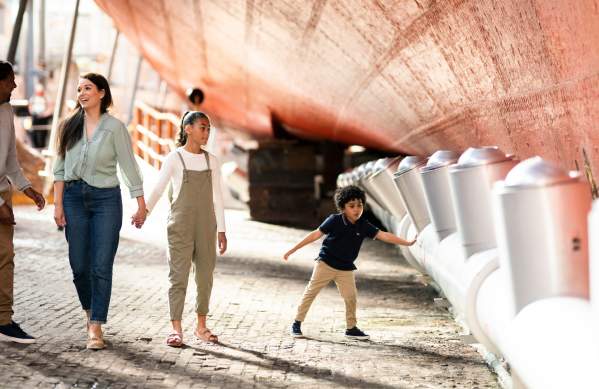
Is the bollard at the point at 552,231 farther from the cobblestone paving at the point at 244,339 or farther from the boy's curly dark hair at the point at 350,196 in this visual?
the boy's curly dark hair at the point at 350,196

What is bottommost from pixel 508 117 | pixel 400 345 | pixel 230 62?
pixel 400 345

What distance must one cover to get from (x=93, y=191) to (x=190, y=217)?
545 mm

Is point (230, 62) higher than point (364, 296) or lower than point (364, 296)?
higher

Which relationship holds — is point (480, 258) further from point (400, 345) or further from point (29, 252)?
point (29, 252)

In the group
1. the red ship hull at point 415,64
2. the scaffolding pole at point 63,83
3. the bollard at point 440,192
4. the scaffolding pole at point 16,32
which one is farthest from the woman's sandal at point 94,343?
the scaffolding pole at point 63,83

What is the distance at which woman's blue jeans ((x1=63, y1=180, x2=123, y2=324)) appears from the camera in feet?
17.7

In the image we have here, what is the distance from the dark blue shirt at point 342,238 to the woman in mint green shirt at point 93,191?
3.75 ft

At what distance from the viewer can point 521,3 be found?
3.79 metres

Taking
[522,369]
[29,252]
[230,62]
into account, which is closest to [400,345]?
[522,369]

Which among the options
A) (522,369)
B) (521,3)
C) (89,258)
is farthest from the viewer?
(89,258)

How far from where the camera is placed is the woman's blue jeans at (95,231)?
5.40 m

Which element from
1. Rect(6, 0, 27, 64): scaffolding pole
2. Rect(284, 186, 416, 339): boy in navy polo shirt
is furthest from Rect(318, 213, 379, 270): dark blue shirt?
Rect(6, 0, 27, 64): scaffolding pole

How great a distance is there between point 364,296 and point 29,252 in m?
4.42

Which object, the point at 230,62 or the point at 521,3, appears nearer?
the point at 521,3
